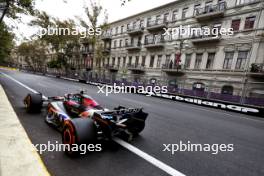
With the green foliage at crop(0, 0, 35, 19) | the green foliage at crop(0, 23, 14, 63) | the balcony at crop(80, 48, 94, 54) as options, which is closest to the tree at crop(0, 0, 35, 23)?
the green foliage at crop(0, 0, 35, 19)

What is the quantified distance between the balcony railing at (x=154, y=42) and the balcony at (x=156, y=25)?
5.35ft

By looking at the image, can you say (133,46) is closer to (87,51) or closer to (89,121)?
(87,51)

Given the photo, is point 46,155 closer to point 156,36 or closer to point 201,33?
point 201,33

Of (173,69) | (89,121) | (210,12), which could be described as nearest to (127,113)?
(89,121)

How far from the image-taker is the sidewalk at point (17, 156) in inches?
76.4

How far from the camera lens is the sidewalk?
6.37 ft

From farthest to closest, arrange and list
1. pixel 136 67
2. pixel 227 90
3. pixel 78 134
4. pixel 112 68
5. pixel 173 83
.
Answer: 1. pixel 112 68
2. pixel 136 67
3. pixel 173 83
4. pixel 227 90
5. pixel 78 134

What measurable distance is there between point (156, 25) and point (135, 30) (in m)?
4.96

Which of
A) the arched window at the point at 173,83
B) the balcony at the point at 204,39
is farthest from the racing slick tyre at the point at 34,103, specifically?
the balcony at the point at 204,39

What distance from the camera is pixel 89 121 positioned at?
2693 millimetres

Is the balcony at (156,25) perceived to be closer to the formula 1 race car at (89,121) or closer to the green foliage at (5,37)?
the green foliage at (5,37)

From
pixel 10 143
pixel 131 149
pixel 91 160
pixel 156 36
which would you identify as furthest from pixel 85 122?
pixel 156 36

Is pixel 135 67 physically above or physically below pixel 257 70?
below

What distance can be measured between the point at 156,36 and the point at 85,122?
2514 centimetres
